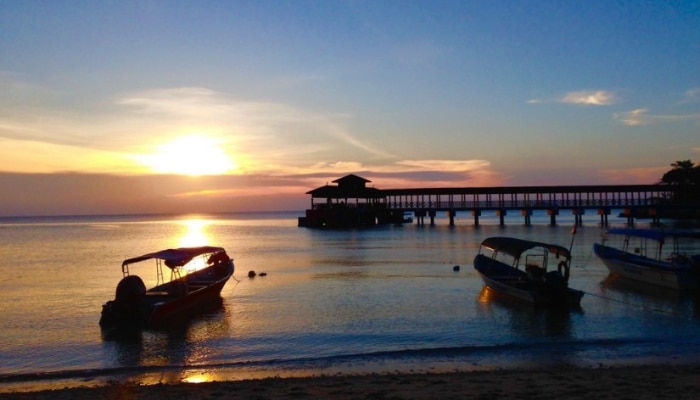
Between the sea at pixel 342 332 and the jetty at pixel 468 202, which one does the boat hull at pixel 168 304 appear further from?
the jetty at pixel 468 202

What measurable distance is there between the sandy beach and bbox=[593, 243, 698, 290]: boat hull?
12.4 m

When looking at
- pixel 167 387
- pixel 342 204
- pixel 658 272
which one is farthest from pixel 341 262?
pixel 342 204

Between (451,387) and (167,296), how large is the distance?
475 inches

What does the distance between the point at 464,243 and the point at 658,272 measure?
1036 inches

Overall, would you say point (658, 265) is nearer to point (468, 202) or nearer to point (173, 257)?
point (173, 257)

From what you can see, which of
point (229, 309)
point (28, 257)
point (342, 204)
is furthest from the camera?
point (342, 204)

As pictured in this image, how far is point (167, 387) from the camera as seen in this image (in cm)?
1152

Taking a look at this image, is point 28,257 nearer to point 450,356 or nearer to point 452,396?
point 450,356

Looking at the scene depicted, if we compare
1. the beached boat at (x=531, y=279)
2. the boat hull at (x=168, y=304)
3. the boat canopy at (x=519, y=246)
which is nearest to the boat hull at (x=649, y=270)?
the beached boat at (x=531, y=279)

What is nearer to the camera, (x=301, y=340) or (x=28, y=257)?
(x=301, y=340)

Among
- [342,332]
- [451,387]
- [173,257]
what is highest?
[173,257]

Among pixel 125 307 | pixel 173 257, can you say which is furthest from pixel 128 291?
pixel 173 257

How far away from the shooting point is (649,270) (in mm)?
24859

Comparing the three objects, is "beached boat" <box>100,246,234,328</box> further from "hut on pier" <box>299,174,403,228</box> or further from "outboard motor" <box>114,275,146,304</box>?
"hut on pier" <box>299,174,403,228</box>
